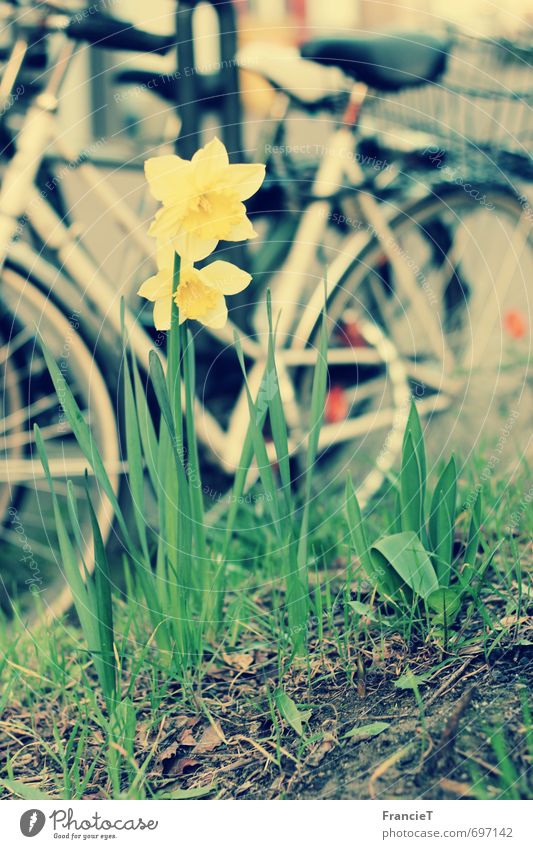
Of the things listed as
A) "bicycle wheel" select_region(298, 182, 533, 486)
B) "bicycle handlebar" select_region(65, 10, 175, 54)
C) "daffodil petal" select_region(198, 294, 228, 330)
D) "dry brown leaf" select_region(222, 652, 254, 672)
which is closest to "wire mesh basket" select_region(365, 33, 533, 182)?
"bicycle wheel" select_region(298, 182, 533, 486)

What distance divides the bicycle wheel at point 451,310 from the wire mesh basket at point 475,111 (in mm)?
84

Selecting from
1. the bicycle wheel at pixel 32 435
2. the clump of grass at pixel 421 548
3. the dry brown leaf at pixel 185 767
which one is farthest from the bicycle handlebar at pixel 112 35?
the dry brown leaf at pixel 185 767

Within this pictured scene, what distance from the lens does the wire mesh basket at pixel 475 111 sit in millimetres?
1642

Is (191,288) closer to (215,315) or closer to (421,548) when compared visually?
(215,315)

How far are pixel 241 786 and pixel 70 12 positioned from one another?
1298mm

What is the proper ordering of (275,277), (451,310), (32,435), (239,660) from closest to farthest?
1. (239,660)
2. (32,435)
3. (275,277)
4. (451,310)

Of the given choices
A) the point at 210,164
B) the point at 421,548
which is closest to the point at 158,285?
the point at 210,164

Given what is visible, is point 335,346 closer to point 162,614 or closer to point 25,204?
point 25,204

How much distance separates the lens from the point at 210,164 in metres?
0.82

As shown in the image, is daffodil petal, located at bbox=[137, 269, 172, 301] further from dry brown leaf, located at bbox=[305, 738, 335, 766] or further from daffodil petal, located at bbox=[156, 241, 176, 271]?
dry brown leaf, located at bbox=[305, 738, 335, 766]

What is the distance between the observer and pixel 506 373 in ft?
6.59

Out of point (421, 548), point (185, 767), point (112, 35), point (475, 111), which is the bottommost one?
point (185, 767)

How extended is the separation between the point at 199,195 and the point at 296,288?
871 millimetres

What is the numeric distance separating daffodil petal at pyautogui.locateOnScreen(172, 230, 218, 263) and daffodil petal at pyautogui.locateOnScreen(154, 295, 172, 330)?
0.06m
